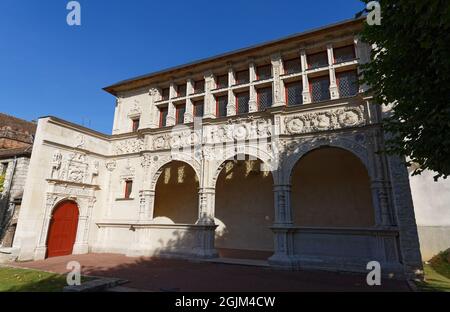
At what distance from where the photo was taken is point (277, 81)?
11.2 metres

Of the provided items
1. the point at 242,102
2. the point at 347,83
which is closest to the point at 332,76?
A: the point at 347,83

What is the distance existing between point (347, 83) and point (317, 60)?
5.53 ft

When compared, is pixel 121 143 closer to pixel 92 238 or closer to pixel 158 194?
pixel 158 194

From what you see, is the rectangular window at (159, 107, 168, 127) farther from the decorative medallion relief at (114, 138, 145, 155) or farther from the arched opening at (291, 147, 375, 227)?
the arched opening at (291, 147, 375, 227)

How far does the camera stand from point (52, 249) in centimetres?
1135

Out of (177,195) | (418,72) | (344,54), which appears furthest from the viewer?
(177,195)

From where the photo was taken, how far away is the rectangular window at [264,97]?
1167cm

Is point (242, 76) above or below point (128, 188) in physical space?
above

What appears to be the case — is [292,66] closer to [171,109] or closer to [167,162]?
[171,109]

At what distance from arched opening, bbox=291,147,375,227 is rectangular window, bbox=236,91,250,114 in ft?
11.3

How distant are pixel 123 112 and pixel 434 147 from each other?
1397 cm

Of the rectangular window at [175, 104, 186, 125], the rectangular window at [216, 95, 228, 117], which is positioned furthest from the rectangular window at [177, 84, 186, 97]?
the rectangular window at [216, 95, 228, 117]

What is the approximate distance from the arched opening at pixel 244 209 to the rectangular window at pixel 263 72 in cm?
396

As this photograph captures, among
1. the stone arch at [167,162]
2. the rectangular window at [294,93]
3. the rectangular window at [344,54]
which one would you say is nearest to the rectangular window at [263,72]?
the rectangular window at [294,93]
